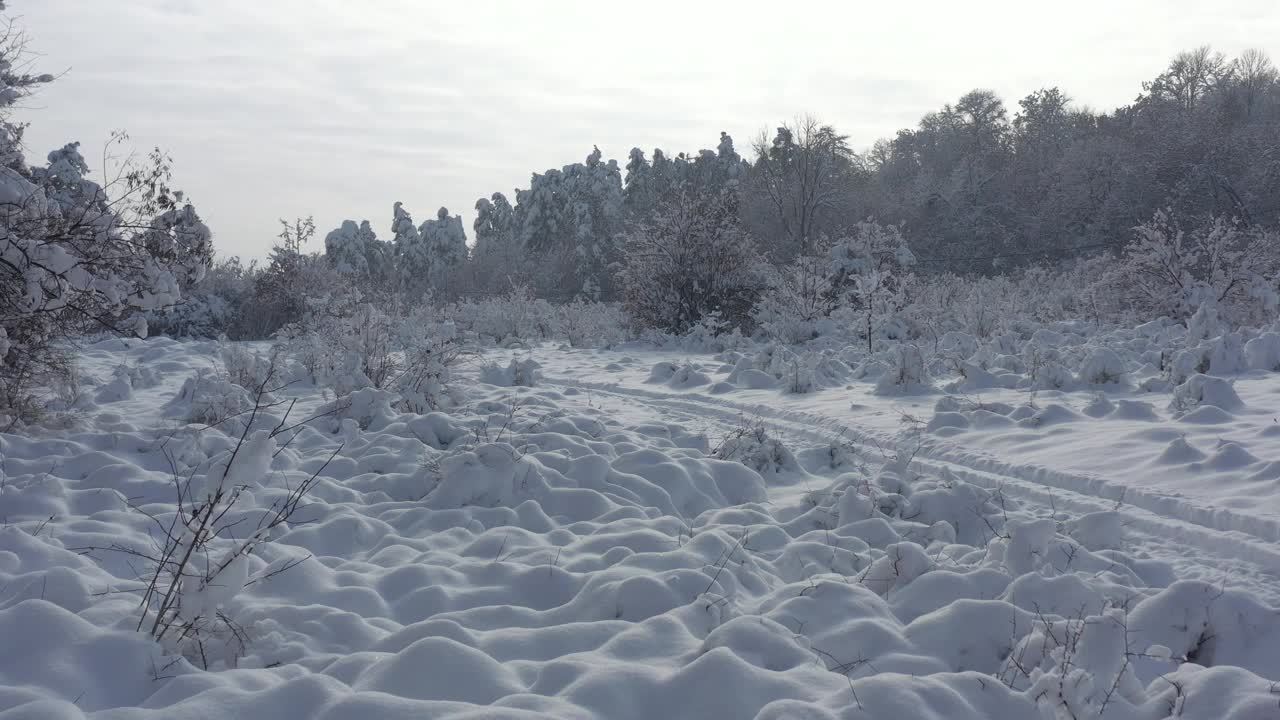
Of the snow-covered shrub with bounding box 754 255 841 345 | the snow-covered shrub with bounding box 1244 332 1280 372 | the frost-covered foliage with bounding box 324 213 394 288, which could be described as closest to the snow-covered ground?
the snow-covered shrub with bounding box 1244 332 1280 372

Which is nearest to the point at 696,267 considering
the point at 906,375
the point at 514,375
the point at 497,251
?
the point at 514,375

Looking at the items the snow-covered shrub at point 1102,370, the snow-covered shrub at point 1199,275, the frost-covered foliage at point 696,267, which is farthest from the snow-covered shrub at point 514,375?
the snow-covered shrub at point 1199,275

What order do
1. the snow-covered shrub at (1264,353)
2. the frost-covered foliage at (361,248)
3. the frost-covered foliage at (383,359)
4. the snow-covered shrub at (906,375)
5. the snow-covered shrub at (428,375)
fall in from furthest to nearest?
the frost-covered foliage at (361,248), the snow-covered shrub at (906,375), the snow-covered shrub at (1264,353), the frost-covered foliage at (383,359), the snow-covered shrub at (428,375)

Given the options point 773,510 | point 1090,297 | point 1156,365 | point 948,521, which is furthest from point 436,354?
point 1090,297

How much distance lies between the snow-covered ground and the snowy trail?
23mm

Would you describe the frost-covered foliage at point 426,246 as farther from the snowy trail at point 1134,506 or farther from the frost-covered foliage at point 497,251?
the snowy trail at point 1134,506

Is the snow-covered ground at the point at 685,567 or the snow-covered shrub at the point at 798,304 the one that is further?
the snow-covered shrub at the point at 798,304

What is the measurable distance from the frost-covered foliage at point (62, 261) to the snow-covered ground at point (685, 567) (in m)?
0.74

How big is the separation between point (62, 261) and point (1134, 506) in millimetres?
6028

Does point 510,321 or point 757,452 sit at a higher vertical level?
point 510,321

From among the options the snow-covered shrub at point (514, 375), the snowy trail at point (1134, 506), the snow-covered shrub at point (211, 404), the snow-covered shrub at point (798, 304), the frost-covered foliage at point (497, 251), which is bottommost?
the snowy trail at point (1134, 506)

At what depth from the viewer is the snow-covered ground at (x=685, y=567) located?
106 inches

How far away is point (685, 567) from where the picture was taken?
13.2 feet

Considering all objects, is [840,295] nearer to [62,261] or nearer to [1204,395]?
[1204,395]
